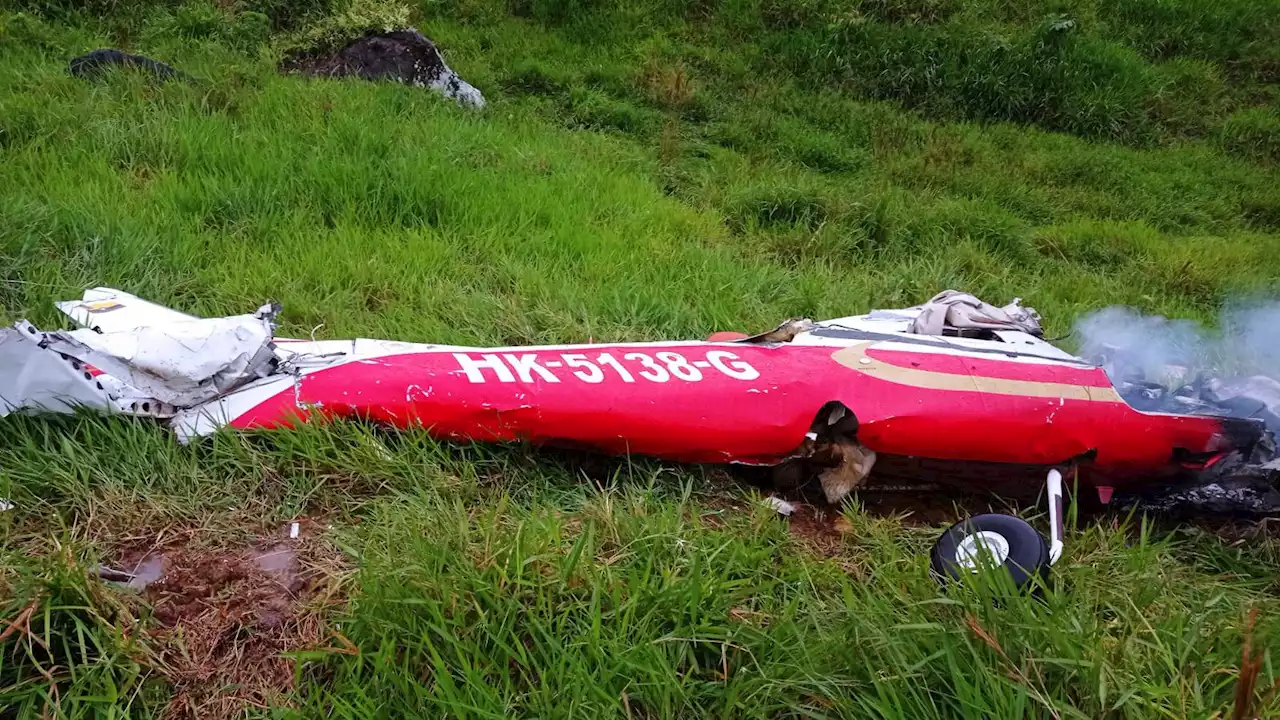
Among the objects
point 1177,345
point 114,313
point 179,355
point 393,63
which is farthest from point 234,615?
point 393,63

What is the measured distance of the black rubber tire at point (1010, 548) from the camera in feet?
6.23

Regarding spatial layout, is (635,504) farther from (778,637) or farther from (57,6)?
(57,6)

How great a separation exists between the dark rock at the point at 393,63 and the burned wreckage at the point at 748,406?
12.5 ft

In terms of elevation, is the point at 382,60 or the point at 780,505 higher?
the point at 382,60

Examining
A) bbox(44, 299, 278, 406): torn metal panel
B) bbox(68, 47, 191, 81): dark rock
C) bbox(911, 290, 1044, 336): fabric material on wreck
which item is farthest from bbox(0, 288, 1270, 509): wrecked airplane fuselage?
bbox(68, 47, 191, 81): dark rock

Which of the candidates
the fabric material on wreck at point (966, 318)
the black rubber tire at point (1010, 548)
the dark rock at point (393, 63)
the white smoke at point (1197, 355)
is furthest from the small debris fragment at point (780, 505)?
the dark rock at point (393, 63)

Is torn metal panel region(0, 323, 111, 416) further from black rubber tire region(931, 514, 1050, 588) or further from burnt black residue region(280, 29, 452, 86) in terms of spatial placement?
burnt black residue region(280, 29, 452, 86)

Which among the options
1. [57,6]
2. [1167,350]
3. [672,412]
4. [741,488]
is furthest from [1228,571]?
[57,6]

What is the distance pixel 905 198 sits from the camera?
5398 mm

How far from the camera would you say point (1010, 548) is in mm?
1975

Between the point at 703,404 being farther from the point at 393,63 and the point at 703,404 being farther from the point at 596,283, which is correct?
the point at 393,63

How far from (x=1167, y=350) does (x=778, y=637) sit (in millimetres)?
2248

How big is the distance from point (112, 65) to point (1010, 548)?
218 inches

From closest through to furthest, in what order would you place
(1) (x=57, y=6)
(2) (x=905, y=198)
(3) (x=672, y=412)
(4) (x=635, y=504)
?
(4) (x=635, y=504)
(3) (x=672, y=412)
(2) (x=905, y=198)
(1) (x=57, y=6)
